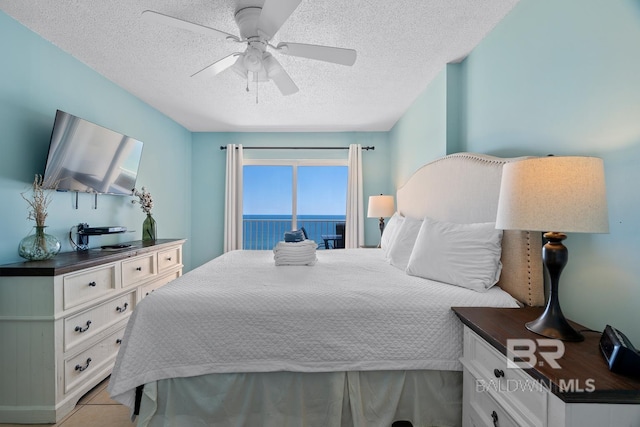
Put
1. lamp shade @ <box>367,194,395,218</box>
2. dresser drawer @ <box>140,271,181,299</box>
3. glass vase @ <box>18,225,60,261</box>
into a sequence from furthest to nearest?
lamp shade @ <box>367,194,395,218</box>, dresser drawer @ <box>140,271,181,299</box>, glass vase @ <box>18,225,60,261</box>

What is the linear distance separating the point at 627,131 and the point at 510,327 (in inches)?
35.6

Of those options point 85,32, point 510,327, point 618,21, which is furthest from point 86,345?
point 618,21

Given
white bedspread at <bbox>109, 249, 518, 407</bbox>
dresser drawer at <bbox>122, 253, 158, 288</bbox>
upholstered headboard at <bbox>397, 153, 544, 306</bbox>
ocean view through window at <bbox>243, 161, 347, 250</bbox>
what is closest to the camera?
white bedspread at <bbox>109, 249, 518, 407</bbox>

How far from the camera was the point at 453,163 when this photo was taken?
2.36 metres

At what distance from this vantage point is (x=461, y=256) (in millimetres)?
1800

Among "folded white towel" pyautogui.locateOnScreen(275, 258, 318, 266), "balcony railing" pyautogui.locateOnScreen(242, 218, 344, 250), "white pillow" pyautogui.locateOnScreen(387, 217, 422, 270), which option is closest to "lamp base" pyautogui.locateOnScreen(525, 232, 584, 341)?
"white pillow" pyautogui.locateOnScreen(387, 217, 422, 270)

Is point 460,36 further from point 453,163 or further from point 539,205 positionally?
point 539,205

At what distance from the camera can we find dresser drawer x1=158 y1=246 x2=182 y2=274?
310 centimetres

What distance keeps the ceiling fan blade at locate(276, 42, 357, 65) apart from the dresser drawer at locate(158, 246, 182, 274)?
93.4 inches

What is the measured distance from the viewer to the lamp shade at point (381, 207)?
4078mm

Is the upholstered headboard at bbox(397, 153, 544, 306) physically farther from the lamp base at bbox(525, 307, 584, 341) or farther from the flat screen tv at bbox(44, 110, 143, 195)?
the flat screen tv at bbox(44, 110, 143, 195)

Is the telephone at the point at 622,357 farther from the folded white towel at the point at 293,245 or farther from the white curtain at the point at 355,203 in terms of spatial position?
the white curtain at the point at 355,203

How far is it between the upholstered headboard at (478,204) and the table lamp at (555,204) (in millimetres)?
386

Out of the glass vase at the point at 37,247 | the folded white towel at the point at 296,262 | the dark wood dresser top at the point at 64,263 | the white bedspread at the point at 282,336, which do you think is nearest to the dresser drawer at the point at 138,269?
the dark wood dresser top at the point at 64,263
